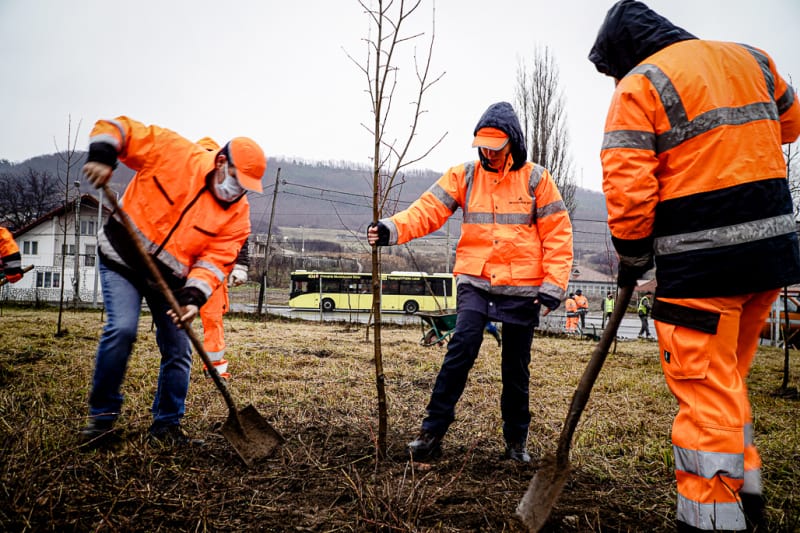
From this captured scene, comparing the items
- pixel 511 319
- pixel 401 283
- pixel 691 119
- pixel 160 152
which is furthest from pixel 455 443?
pixel 401 283

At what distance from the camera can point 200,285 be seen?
259 cm

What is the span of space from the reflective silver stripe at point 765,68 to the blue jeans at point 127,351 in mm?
2827

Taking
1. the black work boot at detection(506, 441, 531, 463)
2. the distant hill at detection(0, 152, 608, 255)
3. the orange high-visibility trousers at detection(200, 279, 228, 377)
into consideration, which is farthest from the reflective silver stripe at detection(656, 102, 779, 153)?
the distant hill at detection(0, 152, 608, 255)

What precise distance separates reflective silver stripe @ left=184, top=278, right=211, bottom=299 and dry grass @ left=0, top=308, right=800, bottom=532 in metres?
0.77

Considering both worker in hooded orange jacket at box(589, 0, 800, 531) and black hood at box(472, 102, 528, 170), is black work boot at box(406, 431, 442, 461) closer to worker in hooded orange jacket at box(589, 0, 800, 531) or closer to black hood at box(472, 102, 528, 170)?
worker in hooded orange jacket at box(589, 0, 800, 531)

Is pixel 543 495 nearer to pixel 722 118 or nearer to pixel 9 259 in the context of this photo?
pixel 722 118

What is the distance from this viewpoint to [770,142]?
1.66m

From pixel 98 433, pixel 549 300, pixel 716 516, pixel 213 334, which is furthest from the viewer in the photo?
pixel 213 334

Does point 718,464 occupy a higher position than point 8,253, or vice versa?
point 8,253

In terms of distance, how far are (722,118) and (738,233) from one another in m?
0.39

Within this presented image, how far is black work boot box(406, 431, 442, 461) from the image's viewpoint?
2.61m

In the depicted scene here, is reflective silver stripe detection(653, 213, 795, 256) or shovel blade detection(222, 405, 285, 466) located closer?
reflective silver stripe detection(653, 213, 795, 256)

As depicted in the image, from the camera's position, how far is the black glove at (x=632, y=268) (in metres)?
1.83

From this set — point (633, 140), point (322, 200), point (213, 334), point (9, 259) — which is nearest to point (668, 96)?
point (633, 140)
